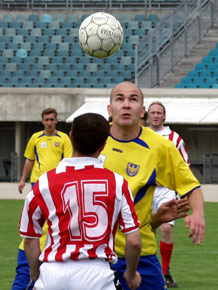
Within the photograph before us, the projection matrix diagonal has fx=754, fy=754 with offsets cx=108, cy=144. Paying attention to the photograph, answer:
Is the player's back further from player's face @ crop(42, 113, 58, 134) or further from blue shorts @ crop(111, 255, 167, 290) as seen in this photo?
player's face @ crop(42, 113, 58, 134)

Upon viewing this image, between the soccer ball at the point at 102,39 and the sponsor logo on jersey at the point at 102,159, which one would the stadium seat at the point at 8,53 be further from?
the sponsor logo on jersey at the point at 102,159

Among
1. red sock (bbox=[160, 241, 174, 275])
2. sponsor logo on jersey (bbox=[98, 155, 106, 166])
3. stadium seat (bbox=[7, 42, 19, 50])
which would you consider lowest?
red sock (bbox=[160, 241, 174, 275])

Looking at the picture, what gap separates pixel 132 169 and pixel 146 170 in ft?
0.31

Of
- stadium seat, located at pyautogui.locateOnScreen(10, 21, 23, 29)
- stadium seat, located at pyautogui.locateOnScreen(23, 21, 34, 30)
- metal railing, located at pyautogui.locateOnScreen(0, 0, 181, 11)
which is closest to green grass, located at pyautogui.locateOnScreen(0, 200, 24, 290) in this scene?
stadium seat, located at pyautogui.locateOnScreen(23, 21, 34, 30)

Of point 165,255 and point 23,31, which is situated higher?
point 23,31

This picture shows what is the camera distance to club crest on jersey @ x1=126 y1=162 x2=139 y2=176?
493 centimetres

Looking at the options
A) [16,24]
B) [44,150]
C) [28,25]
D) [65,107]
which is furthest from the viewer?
[16,24]

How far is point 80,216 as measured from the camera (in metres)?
3.71

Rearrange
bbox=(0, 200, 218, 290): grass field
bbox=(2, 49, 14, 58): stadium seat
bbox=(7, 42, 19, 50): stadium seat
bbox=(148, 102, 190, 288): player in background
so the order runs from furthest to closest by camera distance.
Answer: bbox=(7, 42, 19, 50): stadium seat < bbox=(2, 49, 14, 58): stadium seat < bbox=(0, 200, 218, 290): grass field < bbox=(148, 102, 190, 288): player in background

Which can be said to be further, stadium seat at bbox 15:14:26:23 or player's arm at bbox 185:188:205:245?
stadium seat at bbox 15:14:26:23

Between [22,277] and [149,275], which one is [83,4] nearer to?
[22,277]

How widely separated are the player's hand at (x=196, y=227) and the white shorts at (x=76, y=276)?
31.8 inches

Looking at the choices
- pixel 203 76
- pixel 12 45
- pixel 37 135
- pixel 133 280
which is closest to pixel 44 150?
pixel 37 135

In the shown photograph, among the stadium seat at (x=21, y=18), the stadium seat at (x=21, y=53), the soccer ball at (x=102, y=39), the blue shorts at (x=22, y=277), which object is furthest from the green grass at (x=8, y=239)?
the stadium seat at (x=21, y=18)
